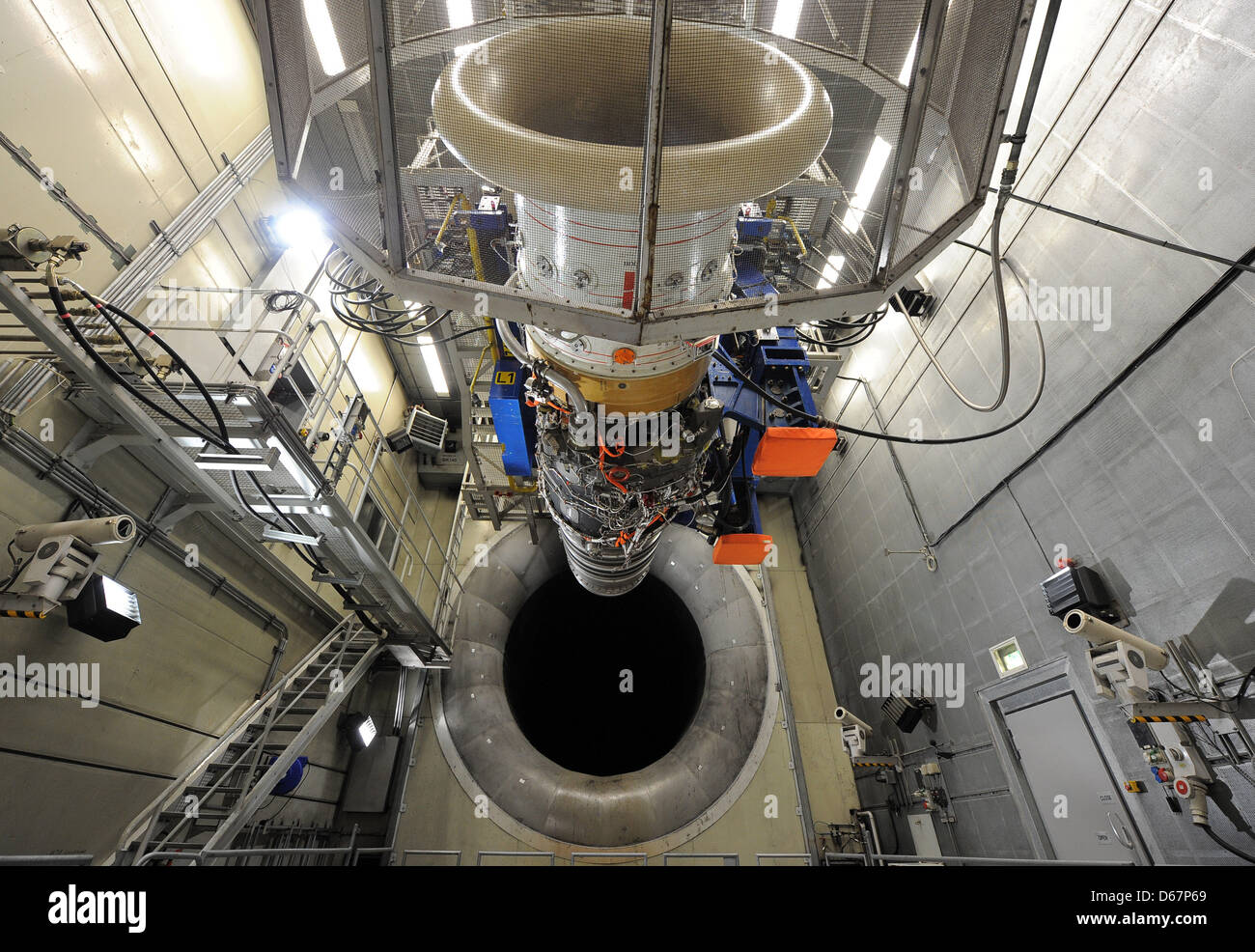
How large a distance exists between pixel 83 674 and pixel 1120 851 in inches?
293

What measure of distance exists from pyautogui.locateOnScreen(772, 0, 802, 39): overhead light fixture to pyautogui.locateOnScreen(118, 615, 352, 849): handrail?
20.7ft

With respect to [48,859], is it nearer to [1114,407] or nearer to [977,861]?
[977,861]

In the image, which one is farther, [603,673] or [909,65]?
[603,673]

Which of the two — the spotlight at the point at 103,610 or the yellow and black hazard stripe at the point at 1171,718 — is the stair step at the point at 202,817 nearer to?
the spotlight at the point at 103,610

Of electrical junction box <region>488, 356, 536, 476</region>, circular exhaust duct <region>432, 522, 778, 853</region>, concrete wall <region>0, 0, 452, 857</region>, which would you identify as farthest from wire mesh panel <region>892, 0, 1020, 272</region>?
circular exhaust duct <region>432, 522, 778, 853</region>

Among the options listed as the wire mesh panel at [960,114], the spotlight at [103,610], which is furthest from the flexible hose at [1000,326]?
the spotlight at [103,610]

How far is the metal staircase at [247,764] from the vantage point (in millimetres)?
3873

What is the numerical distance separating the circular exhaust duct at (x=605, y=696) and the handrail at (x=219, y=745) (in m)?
1.62

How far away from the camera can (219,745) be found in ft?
14.9

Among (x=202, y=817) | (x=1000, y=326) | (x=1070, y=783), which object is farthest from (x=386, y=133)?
(x=1070, y=783)

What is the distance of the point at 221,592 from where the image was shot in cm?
496

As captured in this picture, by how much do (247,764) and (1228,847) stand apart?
719cm

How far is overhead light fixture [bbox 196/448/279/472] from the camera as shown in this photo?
3646 millimetres

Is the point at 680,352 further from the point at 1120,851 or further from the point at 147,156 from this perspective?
the point at 147,156
